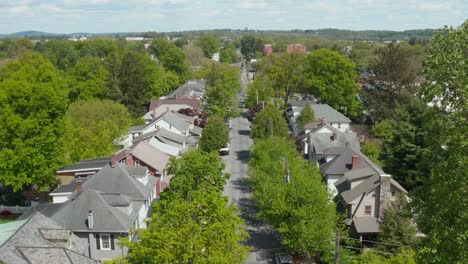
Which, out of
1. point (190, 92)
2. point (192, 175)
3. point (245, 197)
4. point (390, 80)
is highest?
point (390, 80)

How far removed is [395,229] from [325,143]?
21234 millimetres

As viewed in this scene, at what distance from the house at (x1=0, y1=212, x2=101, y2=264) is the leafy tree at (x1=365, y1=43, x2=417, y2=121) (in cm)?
5025

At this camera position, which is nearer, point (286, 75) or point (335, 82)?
point (335, 82)

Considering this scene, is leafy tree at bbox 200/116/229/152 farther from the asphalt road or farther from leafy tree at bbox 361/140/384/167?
leafy tree at bbox 361/140/384/167

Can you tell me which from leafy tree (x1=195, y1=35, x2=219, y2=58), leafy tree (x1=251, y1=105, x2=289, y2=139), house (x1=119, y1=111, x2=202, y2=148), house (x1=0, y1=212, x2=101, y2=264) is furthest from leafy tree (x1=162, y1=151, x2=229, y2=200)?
leafy tree (x1=195, y1=35, x2=219, y2=58)

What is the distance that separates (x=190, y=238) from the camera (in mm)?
18500

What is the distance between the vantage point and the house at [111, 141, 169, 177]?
136ft

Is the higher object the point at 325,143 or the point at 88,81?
the point at 88,81

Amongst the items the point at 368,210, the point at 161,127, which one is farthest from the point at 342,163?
the point at 161,127

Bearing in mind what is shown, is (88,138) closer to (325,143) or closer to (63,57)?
(325,143)

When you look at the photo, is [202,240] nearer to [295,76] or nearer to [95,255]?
[95,255]

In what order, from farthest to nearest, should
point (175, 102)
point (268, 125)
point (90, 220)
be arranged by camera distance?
point (175, 102), point (268, 125), point (90, 220)

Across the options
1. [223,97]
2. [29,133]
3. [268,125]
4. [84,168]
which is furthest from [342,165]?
[223,97]

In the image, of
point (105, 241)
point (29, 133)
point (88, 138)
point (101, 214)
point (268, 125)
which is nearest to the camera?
point (105, 241)
